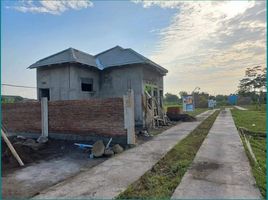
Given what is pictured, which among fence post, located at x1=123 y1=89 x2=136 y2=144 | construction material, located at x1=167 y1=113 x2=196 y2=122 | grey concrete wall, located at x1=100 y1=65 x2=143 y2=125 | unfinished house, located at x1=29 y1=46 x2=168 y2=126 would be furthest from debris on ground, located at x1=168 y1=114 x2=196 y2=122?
fence post, located at x1=123 y1=89 x2=136 y2=144

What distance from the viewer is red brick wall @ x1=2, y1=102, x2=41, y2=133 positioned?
37.6 feet

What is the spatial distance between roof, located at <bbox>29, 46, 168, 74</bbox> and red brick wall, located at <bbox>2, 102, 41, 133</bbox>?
290 centimetres

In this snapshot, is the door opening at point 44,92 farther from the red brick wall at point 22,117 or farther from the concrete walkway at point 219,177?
the concrete walkway at point 219,177

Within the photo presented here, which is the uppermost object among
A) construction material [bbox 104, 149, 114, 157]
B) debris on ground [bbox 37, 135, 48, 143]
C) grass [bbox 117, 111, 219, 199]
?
debris on ground [bbox 37, 135, 48, 143]

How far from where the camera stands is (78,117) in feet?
33.5

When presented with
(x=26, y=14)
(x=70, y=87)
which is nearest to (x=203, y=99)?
(x=70, y=87)

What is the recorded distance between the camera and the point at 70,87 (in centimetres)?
1340

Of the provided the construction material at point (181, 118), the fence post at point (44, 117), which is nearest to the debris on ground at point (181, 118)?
the construction material at point (181, 118)

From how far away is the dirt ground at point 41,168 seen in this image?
16.7 feet

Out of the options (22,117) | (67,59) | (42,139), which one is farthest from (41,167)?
(67,59)

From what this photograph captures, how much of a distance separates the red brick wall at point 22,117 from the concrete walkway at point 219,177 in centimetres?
778

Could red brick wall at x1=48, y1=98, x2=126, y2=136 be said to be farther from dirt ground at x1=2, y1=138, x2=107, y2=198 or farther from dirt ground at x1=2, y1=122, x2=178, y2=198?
dirt ground at x1=2, y1=138, x2=107, y2=198

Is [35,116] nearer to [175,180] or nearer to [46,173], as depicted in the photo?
[46,173]

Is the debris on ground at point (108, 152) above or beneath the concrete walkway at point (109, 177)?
above
